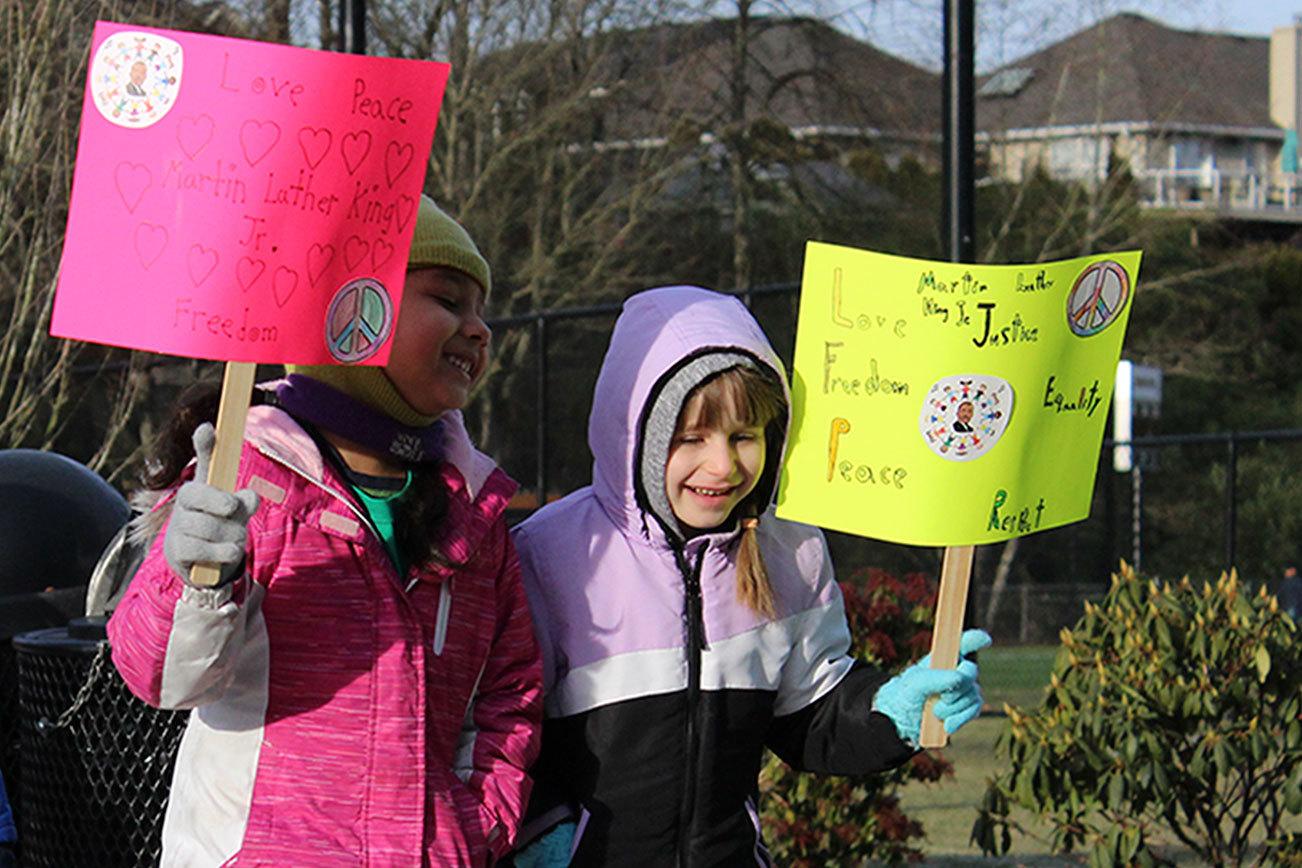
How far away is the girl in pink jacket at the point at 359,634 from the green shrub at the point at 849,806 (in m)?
3.39

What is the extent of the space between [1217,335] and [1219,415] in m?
1.38

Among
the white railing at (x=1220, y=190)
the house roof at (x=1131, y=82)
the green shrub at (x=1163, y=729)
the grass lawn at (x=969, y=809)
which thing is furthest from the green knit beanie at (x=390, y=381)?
the white railing at (x=1220, y=190)

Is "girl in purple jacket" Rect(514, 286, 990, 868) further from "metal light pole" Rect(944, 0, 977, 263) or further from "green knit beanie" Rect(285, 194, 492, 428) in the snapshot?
"metal light pole" Rect(944, 0, 977, 263)

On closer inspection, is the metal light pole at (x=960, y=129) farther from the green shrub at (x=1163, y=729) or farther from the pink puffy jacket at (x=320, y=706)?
the pink puffy jacket at (x=320, y=706)

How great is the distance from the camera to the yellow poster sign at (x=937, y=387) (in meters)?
3.36

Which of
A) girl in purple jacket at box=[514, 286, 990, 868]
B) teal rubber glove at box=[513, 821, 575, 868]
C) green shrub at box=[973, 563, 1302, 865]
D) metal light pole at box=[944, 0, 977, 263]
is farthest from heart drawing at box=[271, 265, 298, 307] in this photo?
metal light pole at box=[944, 0, 977, 263]

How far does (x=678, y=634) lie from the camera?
11.3 feet

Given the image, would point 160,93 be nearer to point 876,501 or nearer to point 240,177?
point 240,177

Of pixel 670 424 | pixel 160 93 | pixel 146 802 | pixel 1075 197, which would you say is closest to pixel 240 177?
pixel 160 93

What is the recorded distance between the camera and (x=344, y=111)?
113 inches

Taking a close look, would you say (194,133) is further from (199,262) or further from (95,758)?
(95,758)

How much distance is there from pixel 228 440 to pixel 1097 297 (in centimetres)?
154

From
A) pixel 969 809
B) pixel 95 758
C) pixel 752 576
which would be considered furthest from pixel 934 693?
pixel 969 809

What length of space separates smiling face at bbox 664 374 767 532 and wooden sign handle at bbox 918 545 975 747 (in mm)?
385
